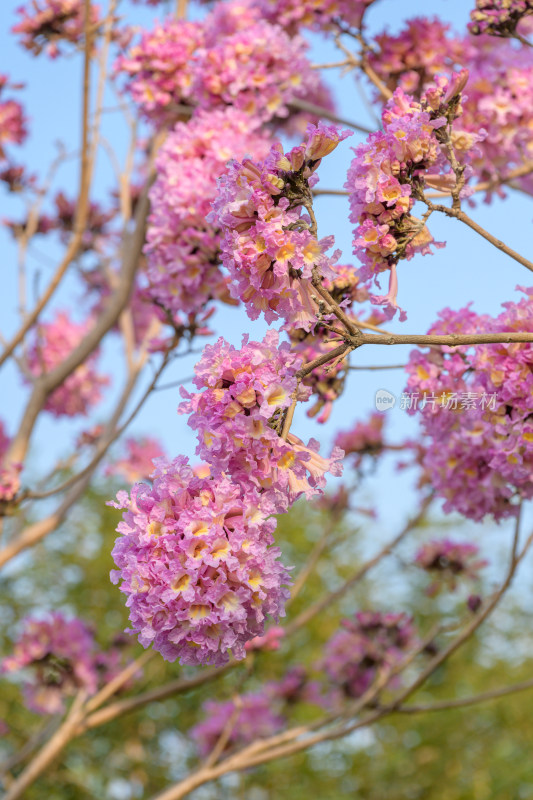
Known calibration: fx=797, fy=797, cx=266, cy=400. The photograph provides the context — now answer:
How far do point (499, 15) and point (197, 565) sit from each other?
8.03ft

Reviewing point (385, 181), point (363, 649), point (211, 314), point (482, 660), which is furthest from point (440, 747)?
point (385, 181)

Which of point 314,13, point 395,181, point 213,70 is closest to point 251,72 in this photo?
point 213,70

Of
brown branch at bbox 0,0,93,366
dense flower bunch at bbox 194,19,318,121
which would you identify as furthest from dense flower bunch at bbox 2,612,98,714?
dense flower bunch at bbox 194,19,318,121

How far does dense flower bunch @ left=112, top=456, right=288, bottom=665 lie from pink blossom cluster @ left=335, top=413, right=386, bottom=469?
3.29 m

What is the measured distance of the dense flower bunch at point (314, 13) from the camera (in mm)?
3875

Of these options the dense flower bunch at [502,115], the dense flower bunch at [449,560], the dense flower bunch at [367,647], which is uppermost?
the dense flower bunch at [502,115]

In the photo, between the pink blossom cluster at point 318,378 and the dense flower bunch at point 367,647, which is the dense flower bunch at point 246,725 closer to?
the dense flower bunch at point 367,647

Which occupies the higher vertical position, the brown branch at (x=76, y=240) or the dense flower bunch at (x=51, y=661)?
the brown branch at (x=76, y=240)

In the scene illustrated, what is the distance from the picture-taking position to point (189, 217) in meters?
3.04

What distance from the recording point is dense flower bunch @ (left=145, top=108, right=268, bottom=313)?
3023 mm

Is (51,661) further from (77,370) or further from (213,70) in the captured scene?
(213,70)

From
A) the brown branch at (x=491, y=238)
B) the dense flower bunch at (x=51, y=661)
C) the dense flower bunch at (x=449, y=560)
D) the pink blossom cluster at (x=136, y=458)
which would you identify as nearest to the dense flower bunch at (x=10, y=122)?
the pink blossom cluster at (x=136, y=458)

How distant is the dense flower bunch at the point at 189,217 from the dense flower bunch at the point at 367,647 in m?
2.42

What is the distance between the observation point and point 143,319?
7020 mm
